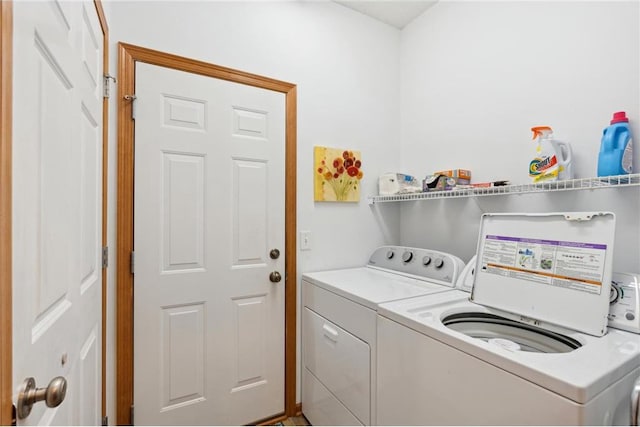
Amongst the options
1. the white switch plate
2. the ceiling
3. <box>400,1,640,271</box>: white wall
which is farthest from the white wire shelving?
the ceiling

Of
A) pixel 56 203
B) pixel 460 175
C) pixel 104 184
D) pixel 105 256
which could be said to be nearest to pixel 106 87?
pixel 104 184

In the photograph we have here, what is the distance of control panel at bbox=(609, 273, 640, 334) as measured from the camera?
106 cm

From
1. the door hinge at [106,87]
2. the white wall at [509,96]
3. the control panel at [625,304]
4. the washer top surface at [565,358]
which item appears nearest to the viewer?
the washer top surface at [565,358]

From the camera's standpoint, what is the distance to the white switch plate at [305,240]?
6.77ft

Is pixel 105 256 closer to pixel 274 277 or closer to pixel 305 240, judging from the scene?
pixel 274 277

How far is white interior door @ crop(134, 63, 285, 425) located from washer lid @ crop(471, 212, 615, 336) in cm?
118

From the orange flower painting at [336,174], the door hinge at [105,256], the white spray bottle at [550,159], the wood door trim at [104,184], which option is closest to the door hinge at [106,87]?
the wood door trim at [104,184]

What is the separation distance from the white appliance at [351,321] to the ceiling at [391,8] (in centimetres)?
171

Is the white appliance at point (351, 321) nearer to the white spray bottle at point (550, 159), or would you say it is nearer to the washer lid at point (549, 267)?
the washer lid at point (549, 267)

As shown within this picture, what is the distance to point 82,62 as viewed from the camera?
42.0 inches

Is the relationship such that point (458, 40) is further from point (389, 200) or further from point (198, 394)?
point (198, 394)

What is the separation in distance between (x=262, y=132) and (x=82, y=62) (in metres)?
0.97

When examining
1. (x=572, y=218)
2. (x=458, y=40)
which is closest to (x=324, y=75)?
(x=458, y=40)

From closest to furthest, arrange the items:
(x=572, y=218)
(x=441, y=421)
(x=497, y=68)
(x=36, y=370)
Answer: (x=36, y=370)
(x=441, y=421)
(x=572, y=218)
(x=497, y=68)
